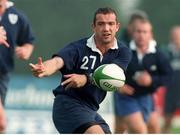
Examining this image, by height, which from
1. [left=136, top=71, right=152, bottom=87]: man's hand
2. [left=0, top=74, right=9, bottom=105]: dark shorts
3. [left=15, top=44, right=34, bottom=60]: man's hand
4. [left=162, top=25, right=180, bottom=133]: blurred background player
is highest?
[left=15, top=44, right=34, bottom=60]: man's hand

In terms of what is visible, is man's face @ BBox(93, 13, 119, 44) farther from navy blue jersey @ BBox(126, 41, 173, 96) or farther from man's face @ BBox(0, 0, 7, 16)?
navy blue jersey @ BBox(126, 41, 173, 96)

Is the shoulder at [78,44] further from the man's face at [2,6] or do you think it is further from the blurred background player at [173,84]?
the blurred background player at [173,84]

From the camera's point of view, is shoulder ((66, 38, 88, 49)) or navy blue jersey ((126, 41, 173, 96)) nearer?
shoulder ((66, 38, 88, 49))

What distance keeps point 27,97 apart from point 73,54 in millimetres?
7707

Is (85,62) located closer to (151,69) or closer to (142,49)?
(142,49)

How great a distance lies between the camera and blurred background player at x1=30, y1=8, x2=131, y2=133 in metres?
7.92

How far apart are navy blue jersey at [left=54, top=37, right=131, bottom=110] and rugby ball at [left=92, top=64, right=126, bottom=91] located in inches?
8.8

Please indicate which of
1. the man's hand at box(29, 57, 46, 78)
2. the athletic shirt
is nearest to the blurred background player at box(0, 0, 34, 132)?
the man's hand at box(29, 57, 46, 78)

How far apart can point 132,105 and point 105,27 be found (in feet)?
13.7

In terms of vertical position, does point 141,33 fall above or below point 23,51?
below

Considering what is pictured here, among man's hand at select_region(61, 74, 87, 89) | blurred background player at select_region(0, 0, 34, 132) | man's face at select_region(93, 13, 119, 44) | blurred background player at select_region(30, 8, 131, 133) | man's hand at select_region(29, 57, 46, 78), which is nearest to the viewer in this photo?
man's hand at select_region(29, 57, 46, 78)

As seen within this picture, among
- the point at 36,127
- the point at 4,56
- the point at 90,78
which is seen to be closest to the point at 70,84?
the point at 90,78

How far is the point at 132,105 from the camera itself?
12055mm

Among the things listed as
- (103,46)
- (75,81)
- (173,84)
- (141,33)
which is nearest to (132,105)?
(141,33)
